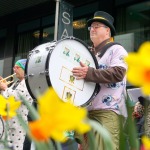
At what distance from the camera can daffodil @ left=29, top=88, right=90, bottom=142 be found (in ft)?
1.59

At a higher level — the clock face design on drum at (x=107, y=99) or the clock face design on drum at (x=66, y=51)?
the clock face design on drum at (x=66, y=51)

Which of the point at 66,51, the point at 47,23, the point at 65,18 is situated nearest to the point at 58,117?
the point at 66,51

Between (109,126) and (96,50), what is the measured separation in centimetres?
54

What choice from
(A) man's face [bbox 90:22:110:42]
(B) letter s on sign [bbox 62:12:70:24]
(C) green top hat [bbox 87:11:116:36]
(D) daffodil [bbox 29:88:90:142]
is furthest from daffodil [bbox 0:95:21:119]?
(B) letter s on sign [bbox 62:12:70:24]

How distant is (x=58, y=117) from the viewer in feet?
1.60

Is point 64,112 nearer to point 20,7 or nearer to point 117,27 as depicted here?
point 117,27

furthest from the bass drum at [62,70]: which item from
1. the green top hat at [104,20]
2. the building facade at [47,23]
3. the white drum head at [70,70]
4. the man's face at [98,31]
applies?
the building facade at [47,23]

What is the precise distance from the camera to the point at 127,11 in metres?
8.76

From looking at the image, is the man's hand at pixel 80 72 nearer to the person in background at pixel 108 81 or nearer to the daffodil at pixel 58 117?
the person in background at pixel 108 81

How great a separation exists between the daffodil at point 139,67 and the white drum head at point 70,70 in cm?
186

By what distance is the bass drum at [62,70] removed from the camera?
2.45m

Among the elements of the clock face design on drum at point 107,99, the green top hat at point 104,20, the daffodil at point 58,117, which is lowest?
the daffodil at point 58,117

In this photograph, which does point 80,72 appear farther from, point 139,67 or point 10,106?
point 139,67

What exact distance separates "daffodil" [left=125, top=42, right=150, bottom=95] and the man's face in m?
2.29
